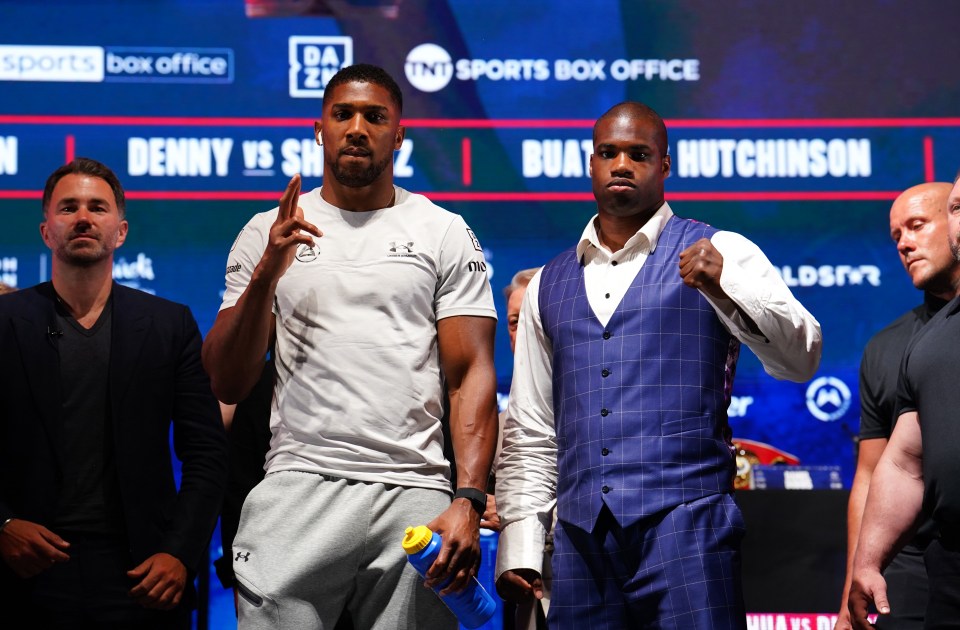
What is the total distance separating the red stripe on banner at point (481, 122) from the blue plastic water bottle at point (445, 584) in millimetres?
2893

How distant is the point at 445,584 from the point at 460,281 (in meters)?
0.63

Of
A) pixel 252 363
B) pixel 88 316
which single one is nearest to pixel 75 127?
pixel 88 316

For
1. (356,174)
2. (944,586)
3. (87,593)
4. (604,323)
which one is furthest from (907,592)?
(87,593)

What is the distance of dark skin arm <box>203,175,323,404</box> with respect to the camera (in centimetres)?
222

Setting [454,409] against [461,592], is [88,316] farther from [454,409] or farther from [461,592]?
[461,592]

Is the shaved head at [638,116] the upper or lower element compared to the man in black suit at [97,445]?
upper

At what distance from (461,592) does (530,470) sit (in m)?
0.43

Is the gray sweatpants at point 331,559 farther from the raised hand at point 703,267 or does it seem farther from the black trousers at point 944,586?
the black trousers at point 944,586

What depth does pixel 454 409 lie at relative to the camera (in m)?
2.37

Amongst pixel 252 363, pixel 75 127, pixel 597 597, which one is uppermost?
pixel 75 127

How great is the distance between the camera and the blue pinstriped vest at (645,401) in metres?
2.32

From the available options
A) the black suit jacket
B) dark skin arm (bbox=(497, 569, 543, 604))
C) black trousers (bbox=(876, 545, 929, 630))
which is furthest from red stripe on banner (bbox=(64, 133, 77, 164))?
black trousers (bbox=(876, 545, 929, 630))

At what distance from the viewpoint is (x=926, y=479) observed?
7.72 feet

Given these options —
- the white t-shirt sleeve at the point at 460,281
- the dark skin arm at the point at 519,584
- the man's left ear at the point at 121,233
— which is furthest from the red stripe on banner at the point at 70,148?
the dark skin arm at the point at 519,584
